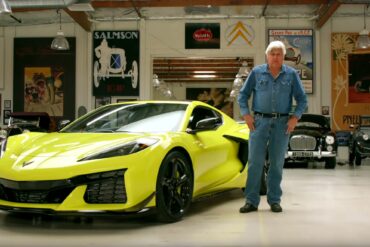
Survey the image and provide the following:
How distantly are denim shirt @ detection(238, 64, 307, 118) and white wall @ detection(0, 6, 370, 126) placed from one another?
12086 millimetres

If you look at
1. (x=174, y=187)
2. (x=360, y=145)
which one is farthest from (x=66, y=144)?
(x=360, y=145)

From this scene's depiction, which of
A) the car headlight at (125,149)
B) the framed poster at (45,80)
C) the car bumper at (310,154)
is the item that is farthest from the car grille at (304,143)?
the framed poster at (45,80)

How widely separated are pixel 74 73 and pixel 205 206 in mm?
12825

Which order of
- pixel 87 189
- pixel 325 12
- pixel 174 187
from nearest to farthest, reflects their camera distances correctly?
1. pixel 87 189
2. pixel 174 187
3. pixel 325 12

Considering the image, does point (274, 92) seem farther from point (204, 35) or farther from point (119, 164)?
point (204, 35)

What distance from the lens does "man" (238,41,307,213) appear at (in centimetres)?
462

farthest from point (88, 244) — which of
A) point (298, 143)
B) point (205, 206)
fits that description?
point (298, 143)

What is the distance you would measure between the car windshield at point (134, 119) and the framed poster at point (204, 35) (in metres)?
11.9

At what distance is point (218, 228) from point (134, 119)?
4.35ft

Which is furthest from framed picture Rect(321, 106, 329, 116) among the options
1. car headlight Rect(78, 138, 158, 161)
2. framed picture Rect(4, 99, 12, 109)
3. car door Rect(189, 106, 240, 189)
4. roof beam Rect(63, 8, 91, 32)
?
car headlight Rect(78, 138, 158, 161)

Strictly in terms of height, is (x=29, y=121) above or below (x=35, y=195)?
above

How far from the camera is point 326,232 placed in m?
3.86

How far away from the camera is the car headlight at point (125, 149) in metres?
3.76

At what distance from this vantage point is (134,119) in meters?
4.71
